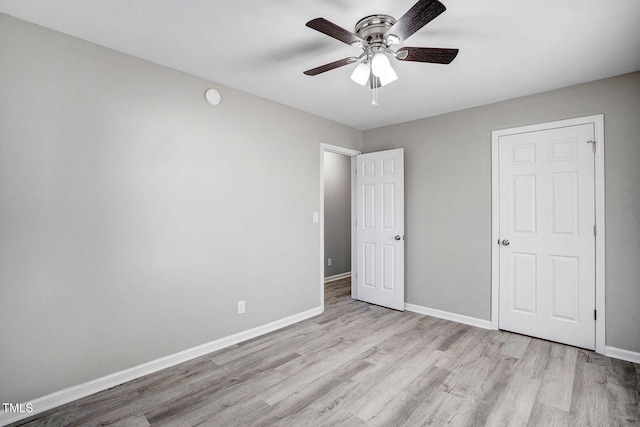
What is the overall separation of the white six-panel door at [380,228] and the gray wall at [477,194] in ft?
0.59

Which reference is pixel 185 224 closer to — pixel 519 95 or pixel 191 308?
pixel 191 308

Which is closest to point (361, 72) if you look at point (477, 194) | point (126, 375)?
point (477, 194)

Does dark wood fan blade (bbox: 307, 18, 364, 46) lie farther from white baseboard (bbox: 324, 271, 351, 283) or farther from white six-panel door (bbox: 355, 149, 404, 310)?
white baseboard (bbox: 324, 271, 351, 283)

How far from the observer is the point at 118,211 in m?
2.29

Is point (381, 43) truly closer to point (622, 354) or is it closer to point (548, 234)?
point (548, 234)

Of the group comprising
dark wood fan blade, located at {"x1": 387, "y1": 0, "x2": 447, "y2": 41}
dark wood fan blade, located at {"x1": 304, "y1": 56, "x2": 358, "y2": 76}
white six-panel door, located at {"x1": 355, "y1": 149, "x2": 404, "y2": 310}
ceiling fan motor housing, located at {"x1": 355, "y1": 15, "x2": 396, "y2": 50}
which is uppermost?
ceiling fan motor housing, located at {"x1": 355, "y1": 15, "x2": 396, "y2": 50}

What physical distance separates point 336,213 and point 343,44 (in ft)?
12.3

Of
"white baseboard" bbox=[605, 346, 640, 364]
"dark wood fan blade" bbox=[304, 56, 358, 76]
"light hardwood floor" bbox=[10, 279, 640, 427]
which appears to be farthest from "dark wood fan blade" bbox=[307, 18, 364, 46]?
"white baseboard" bbox=[605, 346, 640, 364]

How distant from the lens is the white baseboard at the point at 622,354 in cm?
260

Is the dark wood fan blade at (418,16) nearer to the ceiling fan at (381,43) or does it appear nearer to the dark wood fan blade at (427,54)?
the ceiling fan at (381,43)

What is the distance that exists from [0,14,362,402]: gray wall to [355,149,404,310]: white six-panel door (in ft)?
4.74

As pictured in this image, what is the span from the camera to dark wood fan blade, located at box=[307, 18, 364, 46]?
4.90 ft

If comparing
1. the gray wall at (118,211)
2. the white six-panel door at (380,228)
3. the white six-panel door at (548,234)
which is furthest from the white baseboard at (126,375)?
the white six-panel door at (548,234)

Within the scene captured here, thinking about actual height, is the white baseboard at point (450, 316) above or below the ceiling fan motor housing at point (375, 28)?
below
